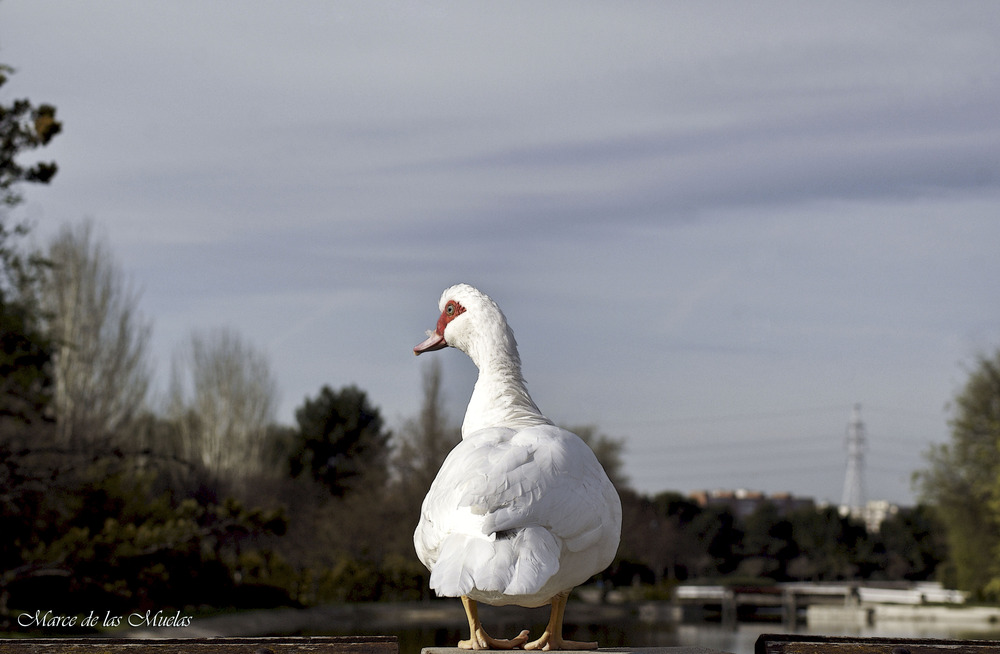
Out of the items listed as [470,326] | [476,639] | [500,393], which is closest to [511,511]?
[476,639]

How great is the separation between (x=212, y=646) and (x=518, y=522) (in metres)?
1.43

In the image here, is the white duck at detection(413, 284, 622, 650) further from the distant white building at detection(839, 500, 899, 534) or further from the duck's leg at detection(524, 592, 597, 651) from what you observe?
the distant white building at detection(839, 500, 899, 534)

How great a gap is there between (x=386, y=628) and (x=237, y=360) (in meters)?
25.0

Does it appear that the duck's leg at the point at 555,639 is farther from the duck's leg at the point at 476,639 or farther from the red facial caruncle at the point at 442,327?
the red facial caruncle at the point at 442,327

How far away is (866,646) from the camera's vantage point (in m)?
4.57

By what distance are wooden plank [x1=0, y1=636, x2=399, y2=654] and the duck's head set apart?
1944 millimetres

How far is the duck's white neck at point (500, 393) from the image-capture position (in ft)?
18.4

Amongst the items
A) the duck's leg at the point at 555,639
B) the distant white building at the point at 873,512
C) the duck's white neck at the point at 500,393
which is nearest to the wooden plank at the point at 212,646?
the duck's leg at the point at 555,639

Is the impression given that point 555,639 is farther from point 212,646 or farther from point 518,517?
point 212,646

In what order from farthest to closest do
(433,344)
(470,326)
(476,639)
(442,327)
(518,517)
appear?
(433,344)
(442,327)
(470,326)
(476,639)
(518,517)

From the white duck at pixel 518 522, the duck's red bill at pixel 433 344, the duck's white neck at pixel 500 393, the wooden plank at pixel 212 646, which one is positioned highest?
the duck's red bill at pixel 433 344

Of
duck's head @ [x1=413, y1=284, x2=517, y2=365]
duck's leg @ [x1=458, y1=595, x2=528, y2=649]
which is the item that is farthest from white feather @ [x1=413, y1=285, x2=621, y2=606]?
duck's head @ [x1=413, y1=284, x2=517, y2=365]

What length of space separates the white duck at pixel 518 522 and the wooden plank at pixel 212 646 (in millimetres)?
444

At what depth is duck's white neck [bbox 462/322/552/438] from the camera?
5.61 meters
